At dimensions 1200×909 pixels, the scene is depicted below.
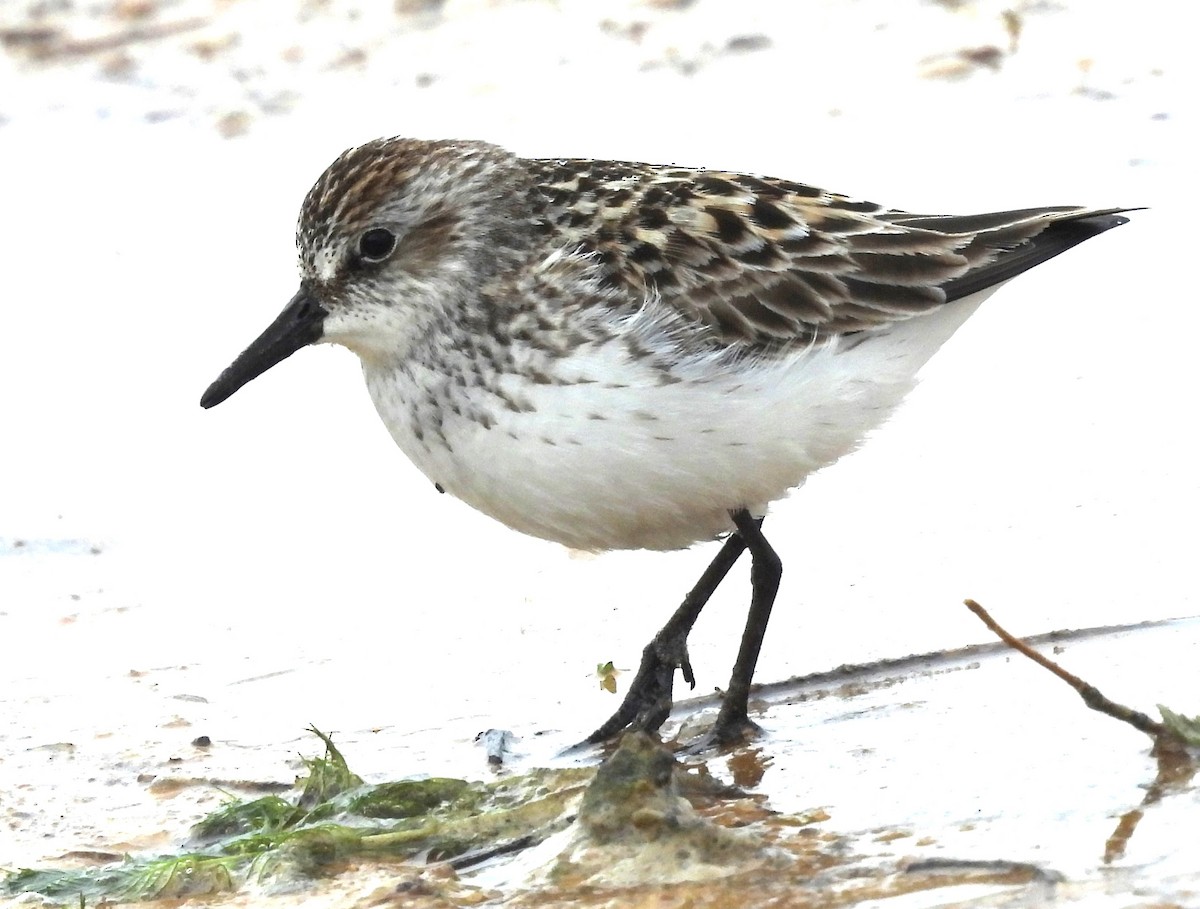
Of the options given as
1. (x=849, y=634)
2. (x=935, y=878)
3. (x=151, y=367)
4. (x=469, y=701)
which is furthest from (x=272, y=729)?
(x=151, y=367)

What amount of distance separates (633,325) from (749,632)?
947 mm

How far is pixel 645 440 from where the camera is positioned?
16.8 feet

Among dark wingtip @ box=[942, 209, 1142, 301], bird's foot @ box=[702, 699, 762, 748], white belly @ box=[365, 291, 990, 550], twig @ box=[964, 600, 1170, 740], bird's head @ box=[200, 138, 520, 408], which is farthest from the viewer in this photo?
dark wingtip @ box=[942, 209, 1142, 301]

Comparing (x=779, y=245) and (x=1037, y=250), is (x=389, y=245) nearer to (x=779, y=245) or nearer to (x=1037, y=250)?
(x=779, y=245)

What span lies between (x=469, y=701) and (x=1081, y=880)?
238 cm

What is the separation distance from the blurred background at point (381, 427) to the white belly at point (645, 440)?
682mm

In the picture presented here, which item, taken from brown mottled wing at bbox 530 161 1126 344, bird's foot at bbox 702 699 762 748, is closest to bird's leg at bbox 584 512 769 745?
bird's foot at bbox 702 699 762 748

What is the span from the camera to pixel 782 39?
38.7 ft

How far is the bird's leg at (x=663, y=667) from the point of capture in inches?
219

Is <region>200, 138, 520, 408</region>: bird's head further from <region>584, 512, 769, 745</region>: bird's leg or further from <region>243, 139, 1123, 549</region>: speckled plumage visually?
<region>584, 512, 769, 745</region>: bird's leg

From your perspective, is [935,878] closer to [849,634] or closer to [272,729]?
[849,634]

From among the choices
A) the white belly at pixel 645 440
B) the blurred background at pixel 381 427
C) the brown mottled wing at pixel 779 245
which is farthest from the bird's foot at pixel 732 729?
the brown mottled wing at pixel 779 245

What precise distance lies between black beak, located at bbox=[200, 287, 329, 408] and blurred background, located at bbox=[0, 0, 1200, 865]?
0.96 metres

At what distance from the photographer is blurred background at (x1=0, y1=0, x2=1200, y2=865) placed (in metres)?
6.02
